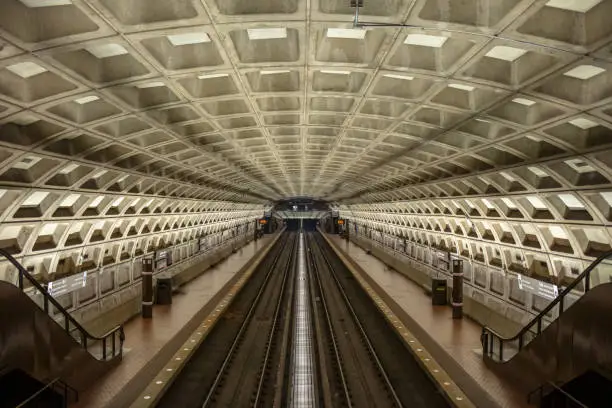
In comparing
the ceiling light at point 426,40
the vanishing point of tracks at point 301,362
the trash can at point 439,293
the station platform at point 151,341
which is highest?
the ceiling light at point 426,40

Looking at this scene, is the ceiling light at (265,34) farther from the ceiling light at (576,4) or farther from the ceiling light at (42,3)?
the ceiling light at (576,4)

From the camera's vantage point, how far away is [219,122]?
955 cm

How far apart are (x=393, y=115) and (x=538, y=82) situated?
3477 mm

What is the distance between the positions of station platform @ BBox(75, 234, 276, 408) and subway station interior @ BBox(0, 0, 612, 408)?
7cm

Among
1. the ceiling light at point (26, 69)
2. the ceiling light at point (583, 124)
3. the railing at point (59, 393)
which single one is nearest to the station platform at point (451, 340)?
the ceiling light at point (583, 124)

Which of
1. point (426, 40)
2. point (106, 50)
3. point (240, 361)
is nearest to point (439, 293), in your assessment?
point (240, 361)

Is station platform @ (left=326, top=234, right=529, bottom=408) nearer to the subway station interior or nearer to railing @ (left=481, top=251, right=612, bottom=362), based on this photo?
the subway station interior

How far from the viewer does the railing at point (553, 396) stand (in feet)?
20.4

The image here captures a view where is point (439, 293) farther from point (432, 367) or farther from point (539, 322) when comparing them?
point (539, 322)

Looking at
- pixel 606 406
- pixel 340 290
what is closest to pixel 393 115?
pixel 606 406

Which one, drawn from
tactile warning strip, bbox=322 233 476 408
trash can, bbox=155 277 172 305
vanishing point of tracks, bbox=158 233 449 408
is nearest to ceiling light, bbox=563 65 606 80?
tactile warning strip, bbox=322 233 476 408

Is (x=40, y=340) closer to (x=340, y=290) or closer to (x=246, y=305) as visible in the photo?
(x=246, y=305)

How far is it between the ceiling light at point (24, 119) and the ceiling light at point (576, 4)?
23.4 ft

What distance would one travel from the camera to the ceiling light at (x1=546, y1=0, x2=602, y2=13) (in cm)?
434
